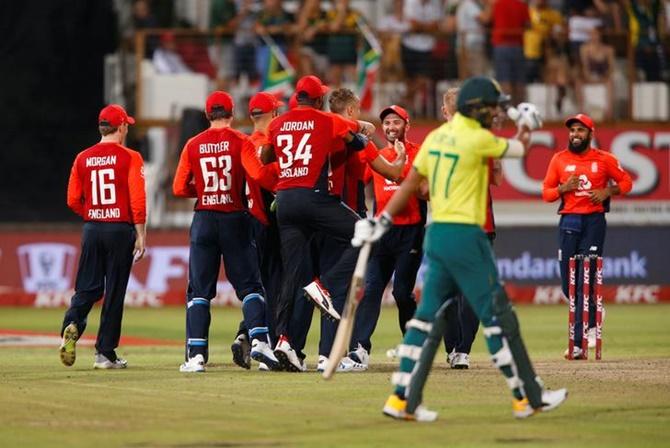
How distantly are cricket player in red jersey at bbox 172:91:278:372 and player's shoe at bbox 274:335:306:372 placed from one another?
0.10 meters

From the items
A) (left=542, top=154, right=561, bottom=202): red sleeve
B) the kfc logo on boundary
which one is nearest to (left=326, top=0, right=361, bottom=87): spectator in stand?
the kfc logo on boundary

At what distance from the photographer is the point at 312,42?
2872 cm

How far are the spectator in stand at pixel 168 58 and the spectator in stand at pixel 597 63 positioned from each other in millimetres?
7148

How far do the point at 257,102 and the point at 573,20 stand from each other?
1563cm

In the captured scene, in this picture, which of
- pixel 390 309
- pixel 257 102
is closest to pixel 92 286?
pixel 257 102

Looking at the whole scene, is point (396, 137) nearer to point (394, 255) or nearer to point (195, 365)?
point (394, 255)

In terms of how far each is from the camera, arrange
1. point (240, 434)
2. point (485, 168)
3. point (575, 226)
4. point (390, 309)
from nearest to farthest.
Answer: point (240, 434) < point (485, 168) < point (575, 226) < point (390, 309)

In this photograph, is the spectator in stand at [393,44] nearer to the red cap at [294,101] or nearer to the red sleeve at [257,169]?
the red cap at [294,101]

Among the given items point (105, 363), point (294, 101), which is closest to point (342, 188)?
point (294, 101)

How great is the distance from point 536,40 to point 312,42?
404 centimetres

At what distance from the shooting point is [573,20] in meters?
29.6

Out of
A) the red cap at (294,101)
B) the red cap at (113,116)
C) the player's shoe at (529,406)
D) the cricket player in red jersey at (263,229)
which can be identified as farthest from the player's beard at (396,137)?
the player's shoe at (529,406)

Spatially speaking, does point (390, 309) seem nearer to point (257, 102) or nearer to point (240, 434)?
point (257, 102)

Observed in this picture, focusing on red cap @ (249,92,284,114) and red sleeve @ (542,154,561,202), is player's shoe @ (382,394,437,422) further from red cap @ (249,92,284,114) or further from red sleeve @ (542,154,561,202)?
red sleeve @ (542,154,561,202)
